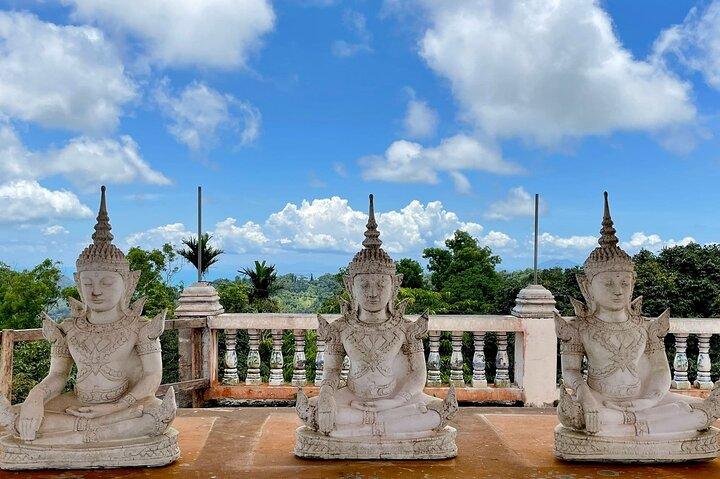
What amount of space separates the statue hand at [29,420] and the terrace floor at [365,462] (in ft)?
0.95

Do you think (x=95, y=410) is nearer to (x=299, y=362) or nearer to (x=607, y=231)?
(x=299, y=362)

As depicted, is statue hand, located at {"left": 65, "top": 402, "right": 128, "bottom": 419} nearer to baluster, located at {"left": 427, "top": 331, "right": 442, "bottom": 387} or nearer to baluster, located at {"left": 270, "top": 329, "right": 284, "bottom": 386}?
baluster, located at {"left": 270, "top": 329, "right": 284, "bottom": 386}

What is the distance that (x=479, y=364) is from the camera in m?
8.09

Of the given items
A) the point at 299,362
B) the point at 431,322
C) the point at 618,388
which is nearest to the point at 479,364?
the point at 431,322

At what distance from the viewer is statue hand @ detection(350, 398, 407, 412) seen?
16.9 ft

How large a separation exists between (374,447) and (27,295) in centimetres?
2025

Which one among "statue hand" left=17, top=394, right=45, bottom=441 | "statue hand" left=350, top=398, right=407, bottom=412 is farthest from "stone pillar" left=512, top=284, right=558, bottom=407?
"statue hand" left=17, top=394, right=45, bottom=441

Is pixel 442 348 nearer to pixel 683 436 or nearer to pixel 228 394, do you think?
pixel 228 394

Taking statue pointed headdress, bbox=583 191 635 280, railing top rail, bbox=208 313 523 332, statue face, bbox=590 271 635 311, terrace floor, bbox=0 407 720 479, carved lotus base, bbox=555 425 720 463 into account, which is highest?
statue pointed headdress, bbox=583 191 635 280

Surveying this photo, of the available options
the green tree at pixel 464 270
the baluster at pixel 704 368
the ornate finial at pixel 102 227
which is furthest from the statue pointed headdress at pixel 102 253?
the green tree at pixel 464 270

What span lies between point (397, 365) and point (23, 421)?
9.20 feet

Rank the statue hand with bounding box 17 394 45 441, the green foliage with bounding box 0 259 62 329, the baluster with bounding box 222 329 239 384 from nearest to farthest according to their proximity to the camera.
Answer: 1. the statue hand with bounding box 17 394 45 441
2. the baluster with bounding box 222 329 239 384
3. the green foliage with bounding box 0 259 62 329

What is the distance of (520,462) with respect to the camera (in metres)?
5.27

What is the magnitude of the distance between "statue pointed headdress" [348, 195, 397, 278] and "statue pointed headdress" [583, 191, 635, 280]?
1.59 metres
